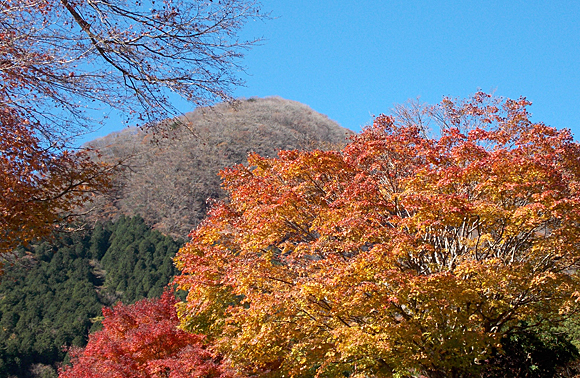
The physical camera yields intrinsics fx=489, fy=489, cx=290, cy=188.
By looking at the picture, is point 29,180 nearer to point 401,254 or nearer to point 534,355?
point 401,254

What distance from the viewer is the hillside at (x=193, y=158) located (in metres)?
46.0

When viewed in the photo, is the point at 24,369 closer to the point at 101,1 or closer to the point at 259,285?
the point at 259,285

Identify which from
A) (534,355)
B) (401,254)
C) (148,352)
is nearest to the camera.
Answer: (401,254)

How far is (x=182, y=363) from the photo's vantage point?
11.5 meters

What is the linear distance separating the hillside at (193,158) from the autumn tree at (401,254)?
23183mm

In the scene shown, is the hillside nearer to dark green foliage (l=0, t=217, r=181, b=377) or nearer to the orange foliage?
dark green foliage (l=0, t=217, r=181, b=377)

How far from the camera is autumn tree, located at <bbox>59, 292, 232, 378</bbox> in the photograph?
1148 cm

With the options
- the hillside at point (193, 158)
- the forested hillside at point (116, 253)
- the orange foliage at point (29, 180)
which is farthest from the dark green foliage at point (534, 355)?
the hillside at point (193, 158)

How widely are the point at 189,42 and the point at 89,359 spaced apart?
1220 cm

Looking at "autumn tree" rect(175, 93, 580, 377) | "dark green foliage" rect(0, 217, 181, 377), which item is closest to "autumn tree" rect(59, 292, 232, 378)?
"autumn tree" rect(175, 93, 580, 377)

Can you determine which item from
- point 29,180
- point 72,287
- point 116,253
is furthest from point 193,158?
point 29,180

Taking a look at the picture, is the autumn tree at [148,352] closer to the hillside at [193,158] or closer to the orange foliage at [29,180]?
the orange foliage at [29,180]

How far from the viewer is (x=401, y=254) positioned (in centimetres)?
844

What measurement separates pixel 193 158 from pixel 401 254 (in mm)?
49710
